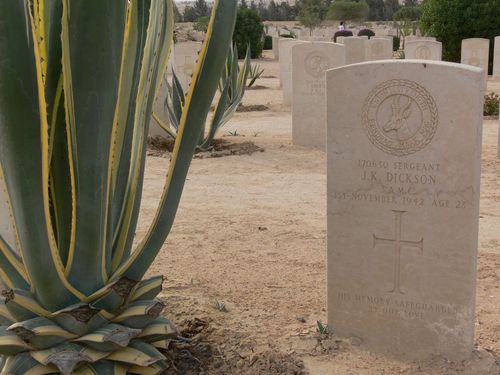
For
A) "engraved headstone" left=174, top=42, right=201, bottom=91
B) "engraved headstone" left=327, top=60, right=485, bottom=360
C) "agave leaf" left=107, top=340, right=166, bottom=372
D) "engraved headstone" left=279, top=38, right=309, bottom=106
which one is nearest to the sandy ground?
"engraved headstone" left=327, top=60, right=485, bottom=360

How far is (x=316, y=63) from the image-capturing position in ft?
24.4

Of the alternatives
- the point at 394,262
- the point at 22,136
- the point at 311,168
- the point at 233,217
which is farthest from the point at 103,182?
the point at 311,168

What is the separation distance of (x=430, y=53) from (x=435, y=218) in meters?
9.97

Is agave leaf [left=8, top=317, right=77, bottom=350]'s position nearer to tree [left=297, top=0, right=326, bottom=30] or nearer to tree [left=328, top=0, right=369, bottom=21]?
tree [left=297, top=0, right=326, bottom=30]

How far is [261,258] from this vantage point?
379 centimetres

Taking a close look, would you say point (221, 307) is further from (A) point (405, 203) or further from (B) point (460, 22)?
(B) point (460, 22)

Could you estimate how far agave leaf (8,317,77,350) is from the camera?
1972mm

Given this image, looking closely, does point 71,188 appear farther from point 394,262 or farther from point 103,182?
point 394,262

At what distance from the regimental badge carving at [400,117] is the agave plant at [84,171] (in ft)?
2.40

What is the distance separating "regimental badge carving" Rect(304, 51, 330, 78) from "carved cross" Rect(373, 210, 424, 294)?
495cm

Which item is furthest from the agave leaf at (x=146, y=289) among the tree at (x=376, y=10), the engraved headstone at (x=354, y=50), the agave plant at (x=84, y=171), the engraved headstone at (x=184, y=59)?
the tree at (x=376, y=10)

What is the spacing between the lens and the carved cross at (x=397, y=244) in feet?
8.52

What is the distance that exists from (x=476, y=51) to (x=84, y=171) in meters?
13.7

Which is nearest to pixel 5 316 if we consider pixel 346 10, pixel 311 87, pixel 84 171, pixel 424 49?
pixel 84 171
